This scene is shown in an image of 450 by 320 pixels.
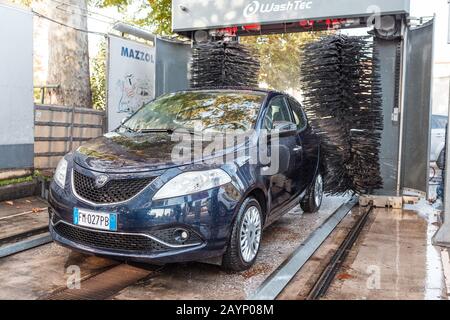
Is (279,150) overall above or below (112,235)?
above

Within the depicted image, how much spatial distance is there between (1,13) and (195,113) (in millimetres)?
3222

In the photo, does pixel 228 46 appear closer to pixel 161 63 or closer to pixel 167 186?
pixel 161 63

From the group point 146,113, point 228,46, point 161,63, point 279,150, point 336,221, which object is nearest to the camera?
point 279,150

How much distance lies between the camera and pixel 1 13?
5.98m

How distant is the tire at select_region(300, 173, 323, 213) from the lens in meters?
6.20

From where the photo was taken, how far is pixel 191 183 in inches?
138

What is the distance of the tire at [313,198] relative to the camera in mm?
6199

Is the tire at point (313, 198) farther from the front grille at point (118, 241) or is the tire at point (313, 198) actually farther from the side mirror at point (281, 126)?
A: the front grille at point (118, 241)

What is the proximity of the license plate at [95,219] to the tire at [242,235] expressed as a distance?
3.08 ft

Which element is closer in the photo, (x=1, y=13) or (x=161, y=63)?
(x=1, y=13)

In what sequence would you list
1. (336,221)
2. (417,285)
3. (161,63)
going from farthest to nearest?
(161,63)
(336,221)
(417,285)

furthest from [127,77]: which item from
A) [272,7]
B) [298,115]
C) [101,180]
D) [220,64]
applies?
[101,180]
